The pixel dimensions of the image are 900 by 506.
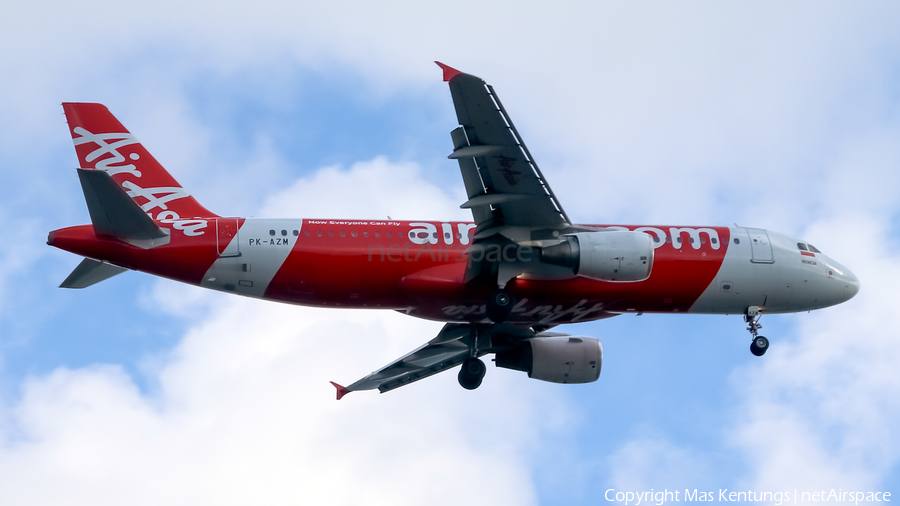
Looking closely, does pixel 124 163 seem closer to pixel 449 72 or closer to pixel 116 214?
pixel 116 214

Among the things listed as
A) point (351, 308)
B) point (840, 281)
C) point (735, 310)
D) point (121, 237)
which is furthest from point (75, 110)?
Result: point (840, 281)

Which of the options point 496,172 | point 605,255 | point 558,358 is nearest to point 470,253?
point 496,172

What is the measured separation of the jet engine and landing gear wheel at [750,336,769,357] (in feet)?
18.3

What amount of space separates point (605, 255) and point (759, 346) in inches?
276

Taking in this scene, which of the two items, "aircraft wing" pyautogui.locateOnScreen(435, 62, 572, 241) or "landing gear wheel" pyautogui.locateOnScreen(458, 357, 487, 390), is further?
"landing gear wheel" pyautogui.locateOnScreen(458, 357, 487, 390)

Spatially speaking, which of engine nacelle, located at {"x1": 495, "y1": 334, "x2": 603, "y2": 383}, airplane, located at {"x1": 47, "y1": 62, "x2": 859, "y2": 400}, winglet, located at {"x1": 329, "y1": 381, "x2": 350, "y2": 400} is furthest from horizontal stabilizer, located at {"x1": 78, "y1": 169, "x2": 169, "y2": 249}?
engine nacelle, located at {"x1": 495, "y1": 334, "x2": 603, "y2": 383}

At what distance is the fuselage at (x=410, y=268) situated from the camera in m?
26.4

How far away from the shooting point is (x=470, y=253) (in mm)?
26625

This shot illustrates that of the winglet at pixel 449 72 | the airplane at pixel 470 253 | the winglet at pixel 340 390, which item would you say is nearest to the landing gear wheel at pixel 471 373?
the airplane at pixel 470 253

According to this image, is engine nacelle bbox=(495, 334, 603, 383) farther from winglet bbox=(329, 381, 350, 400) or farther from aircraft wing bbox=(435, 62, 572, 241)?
aircraft wing bbox=(435, 62, 572, 241)

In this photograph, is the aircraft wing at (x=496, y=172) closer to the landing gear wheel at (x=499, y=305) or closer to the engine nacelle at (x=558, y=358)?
the landing gear wheel at (x=499, y=305)

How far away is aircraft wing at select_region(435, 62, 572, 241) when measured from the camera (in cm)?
2298

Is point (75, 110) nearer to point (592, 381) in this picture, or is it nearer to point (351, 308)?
point (351, 308)

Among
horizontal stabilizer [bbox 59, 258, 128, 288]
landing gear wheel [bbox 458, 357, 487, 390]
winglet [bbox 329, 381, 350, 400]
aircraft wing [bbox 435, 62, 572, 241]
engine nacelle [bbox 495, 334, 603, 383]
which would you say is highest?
aircraft wing [bbox 435, 62, 572, 241]
